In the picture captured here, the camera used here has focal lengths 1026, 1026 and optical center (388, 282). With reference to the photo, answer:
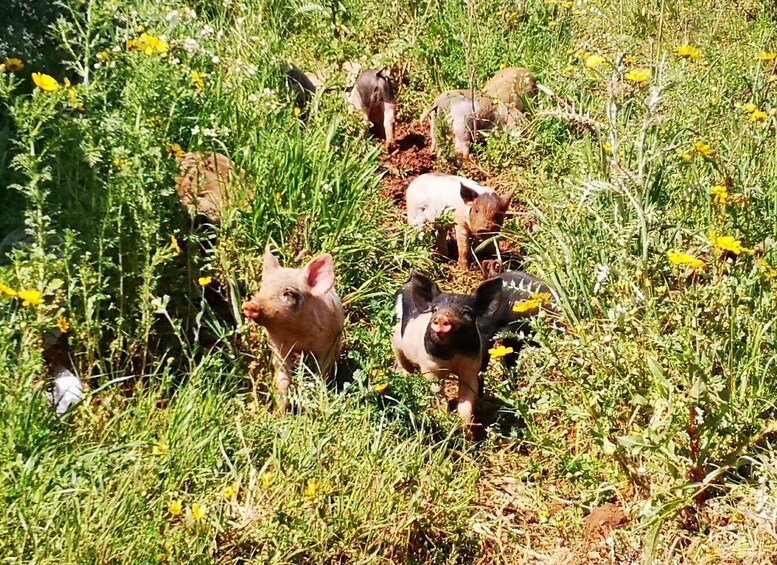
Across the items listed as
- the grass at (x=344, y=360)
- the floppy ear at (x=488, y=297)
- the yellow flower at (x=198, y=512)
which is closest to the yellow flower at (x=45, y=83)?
the grass at (x=344, y=360)

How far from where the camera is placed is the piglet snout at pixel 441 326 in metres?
4.44

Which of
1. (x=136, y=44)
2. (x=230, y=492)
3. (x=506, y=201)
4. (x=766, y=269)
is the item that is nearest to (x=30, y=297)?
(x=230, y=492)

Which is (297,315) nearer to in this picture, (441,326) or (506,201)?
(441,326)

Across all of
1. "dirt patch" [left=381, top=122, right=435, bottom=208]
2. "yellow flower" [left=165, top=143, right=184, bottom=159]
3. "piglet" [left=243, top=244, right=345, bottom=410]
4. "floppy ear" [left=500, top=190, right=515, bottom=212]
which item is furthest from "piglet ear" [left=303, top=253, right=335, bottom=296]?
"dirt patch" [left=381, top=122, right=435, bottom=208]

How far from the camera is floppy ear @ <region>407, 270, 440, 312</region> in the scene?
4.85 m

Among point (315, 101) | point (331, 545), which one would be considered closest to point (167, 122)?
point (315, 101)

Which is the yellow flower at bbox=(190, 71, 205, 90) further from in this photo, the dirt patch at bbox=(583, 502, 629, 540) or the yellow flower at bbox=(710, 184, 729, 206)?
the dirt patch at bbox=(583, 502, 629, 540)

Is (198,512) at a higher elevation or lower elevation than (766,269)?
lower

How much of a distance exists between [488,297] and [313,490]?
1495 millimetres

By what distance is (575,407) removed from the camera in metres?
4.24

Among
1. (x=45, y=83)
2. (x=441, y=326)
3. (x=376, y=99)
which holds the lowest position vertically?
(x=441, y=326)

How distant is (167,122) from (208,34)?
2.12m

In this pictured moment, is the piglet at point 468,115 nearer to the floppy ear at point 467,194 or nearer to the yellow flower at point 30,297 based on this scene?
the floppy ear at point 467,194

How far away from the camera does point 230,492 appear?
3.75 metres
